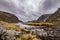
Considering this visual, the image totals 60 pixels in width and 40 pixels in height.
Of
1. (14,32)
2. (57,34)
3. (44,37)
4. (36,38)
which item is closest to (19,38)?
(14,32)

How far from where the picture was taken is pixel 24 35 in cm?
4075

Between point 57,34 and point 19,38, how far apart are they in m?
12.0

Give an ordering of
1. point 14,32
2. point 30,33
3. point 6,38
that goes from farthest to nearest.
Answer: point 30,33
point 14,32
point 6,38

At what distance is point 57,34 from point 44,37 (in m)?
4.53

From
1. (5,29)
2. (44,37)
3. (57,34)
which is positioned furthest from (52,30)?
(5,29)

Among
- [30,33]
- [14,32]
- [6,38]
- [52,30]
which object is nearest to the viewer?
[6,38]

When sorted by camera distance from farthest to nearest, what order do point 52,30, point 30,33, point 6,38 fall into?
point 52,30 < point 30,33 < point 6,38

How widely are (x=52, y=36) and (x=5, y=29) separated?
12901mm

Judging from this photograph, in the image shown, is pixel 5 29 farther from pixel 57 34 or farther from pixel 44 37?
pixel 57 34

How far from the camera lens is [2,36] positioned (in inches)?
1491

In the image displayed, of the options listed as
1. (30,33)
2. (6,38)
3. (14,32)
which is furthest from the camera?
(30,33)

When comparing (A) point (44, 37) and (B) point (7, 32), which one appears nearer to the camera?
(B) point (7, 32)

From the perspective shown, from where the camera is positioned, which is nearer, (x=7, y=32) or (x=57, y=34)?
(x=7, y=32)

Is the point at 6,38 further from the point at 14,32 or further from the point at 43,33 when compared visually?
the point at 43,33
